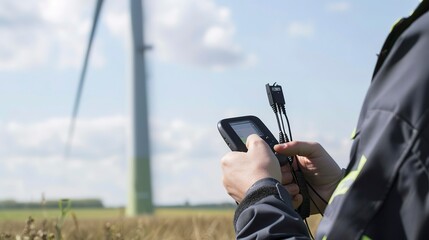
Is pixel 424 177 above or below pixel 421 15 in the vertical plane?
below

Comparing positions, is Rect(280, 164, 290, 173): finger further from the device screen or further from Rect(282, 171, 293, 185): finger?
the device screen

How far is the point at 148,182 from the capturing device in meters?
27.0

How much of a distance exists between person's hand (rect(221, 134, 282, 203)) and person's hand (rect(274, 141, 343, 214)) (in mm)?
269

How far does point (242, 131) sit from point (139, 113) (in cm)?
2123

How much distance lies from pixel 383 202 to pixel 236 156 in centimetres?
61

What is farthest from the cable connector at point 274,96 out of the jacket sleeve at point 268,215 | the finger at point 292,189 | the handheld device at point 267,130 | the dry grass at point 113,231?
the dry grass at point 113,231

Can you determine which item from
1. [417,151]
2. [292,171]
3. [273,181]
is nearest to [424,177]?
[417,151]

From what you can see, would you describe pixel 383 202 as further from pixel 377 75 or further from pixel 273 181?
pixel 273 181

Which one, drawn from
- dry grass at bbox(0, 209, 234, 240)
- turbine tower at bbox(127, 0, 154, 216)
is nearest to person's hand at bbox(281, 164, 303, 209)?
dry grass at bbox(0, 209, 234, 240)

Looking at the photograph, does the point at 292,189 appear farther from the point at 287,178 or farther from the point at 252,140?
the point at 252,140

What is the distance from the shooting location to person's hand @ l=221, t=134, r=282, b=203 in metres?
1.99

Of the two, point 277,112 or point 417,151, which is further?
point 277,112

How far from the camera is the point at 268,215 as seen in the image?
1.80m

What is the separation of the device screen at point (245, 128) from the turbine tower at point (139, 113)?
18719mm
